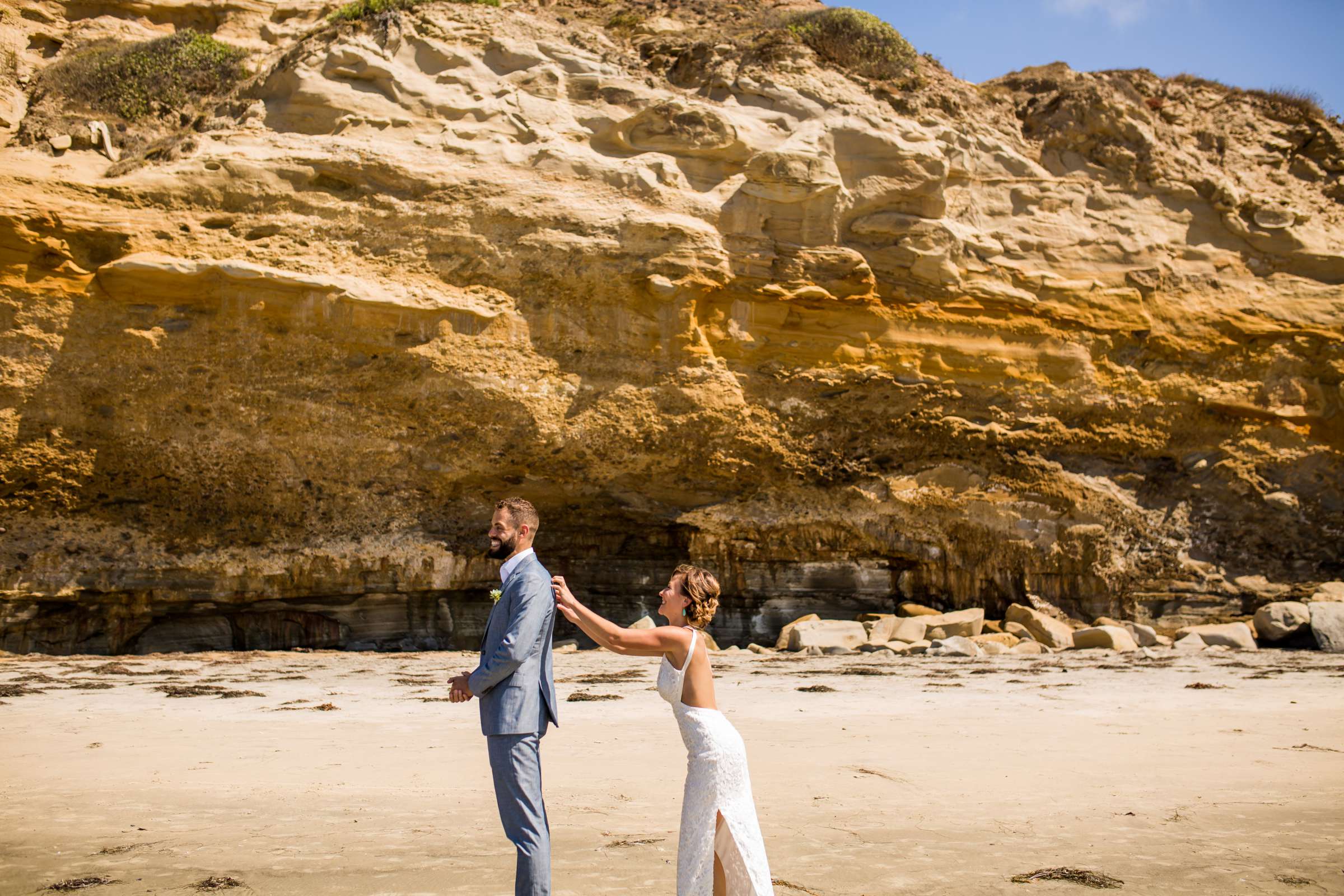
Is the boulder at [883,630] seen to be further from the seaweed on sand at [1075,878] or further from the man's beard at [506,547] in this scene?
the man's beard at [506,547]

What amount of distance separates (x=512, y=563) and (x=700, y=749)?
0.80m

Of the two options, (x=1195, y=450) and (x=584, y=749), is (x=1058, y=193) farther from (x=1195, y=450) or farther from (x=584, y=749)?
(x=584, y=749)

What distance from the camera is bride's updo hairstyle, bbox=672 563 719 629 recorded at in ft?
9.75

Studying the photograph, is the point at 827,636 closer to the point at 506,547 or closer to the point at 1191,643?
the point at 1191,643

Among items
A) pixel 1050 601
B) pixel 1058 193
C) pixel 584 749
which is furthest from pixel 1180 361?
pixel 584 749

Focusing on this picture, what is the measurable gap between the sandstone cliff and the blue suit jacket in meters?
8.34

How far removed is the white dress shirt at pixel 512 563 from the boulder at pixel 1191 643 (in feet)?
33.3

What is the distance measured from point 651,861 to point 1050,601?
11134 mm

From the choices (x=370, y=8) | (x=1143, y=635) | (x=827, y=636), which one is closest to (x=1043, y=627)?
(x=1143, y=635)

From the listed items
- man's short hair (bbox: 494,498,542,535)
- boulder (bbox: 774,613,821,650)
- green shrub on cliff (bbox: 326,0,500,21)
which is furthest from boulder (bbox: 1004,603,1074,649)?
green shrub on cliff (bbox: 326,0,500,21)

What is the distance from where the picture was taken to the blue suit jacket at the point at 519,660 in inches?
112

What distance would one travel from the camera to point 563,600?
3027 millimetres

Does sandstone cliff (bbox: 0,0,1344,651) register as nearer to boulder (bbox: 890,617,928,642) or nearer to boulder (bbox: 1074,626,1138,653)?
boulder (bbox: 890,617,928,642)

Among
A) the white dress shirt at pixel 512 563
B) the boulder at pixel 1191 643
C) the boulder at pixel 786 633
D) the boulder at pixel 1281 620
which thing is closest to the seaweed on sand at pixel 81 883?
the white dress shirt at pixel 512 563
